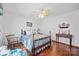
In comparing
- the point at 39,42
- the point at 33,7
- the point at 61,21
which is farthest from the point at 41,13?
the point at 39,42

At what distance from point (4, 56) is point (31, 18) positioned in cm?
69

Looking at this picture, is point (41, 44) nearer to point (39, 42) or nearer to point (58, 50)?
point (39, 42)

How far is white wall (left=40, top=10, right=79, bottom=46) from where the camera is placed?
170cm

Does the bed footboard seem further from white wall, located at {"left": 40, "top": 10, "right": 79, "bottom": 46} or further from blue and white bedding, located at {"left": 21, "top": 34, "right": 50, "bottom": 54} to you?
white wall, located at {"left": 40, "top": 10, "right": 79, "bottom": 46}

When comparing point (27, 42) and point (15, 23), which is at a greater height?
point (15, 23)

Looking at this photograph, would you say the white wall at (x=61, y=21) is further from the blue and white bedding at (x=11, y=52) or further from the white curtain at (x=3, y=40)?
the white curtain at (x=3, y=40)

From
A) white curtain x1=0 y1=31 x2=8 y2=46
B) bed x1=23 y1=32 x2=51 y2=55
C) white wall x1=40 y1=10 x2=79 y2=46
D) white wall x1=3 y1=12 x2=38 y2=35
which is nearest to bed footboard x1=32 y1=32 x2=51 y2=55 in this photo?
bed x1=23 y1=32 x2=51 y2=55

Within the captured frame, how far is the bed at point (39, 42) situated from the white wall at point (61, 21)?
3.5 inches

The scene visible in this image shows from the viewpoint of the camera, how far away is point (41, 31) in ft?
5.72

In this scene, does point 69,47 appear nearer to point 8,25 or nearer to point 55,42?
point 55,42

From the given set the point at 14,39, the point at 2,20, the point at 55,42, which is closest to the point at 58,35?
the point at 55,42

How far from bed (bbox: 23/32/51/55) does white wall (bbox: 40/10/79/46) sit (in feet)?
0.29

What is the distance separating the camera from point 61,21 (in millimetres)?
1731

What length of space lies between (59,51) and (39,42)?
328mm
